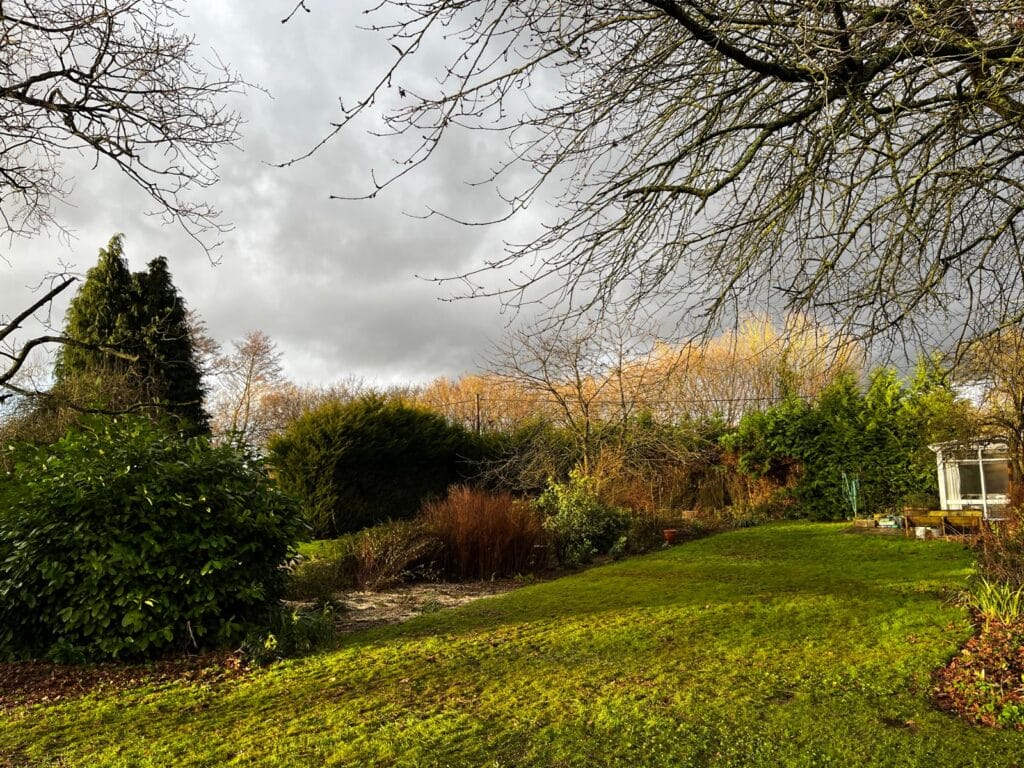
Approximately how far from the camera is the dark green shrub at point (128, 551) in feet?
16.4

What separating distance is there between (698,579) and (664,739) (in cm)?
461

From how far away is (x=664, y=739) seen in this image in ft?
10.9

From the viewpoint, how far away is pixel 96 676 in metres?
4.78

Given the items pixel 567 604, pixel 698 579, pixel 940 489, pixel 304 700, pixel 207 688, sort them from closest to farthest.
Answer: pixel 304 700
pixel 207 688
pixel 567 604
pixel 698 579
pixel 940 489

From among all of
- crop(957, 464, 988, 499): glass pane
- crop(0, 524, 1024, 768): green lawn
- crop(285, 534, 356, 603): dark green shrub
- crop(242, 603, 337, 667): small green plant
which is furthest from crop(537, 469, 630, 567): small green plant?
crop(957, 464, 988, 499): glass pane

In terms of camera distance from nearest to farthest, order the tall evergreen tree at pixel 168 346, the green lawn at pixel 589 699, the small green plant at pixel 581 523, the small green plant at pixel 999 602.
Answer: the green lawn at pixel 589 699, the small green plant at pixel 999 602, the small green plant at pixel 581 523, the tall evergreen tree at pixel 168 346

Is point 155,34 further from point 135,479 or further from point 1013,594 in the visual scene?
point 1013,594

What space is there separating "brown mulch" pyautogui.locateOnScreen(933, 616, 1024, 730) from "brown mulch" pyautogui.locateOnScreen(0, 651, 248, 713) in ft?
14.4

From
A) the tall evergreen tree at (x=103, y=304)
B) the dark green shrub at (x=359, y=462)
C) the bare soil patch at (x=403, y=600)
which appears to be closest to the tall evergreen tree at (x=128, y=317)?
the tall evergreen tree at (x=103, y=304)

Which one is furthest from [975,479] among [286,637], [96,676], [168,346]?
[168,346]

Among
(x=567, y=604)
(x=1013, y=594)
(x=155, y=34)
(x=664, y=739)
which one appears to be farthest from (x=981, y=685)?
(x=155, y=34)

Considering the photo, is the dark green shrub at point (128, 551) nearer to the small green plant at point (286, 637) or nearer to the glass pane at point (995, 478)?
the small green plant at point (286, 637)

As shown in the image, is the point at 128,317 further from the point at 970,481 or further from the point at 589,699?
the point at 970,481

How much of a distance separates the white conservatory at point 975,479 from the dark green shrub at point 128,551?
11309mm
